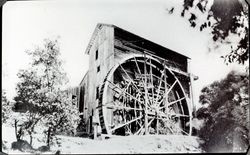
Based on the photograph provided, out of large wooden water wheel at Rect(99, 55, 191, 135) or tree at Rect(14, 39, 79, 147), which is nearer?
tree at Rect(14, 39, 79, 147)

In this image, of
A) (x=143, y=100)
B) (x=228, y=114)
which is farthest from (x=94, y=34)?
(x=228, y=114)

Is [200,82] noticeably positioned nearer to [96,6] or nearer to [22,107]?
[96,6]

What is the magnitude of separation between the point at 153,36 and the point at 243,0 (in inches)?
31.0

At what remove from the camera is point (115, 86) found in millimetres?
2707

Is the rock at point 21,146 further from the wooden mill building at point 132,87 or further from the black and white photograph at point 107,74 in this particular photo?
the wooden mill building at point 132,87

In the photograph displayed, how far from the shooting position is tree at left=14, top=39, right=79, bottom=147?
7.91 feet

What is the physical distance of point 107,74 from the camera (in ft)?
8.87

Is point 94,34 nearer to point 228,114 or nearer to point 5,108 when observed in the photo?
point 5,108

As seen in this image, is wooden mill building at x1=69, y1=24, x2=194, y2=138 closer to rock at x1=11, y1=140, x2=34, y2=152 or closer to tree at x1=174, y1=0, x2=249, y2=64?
tree at x1=174, y1=0, x2=249, y2=64

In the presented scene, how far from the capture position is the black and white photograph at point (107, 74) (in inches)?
94.4

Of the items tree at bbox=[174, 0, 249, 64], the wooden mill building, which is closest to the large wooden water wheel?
the wooden mill building

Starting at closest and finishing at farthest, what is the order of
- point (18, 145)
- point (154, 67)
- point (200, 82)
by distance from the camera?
point (18, 145) → point (200, 82) → point (154, 67)

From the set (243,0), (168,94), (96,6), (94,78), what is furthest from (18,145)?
(243,0)

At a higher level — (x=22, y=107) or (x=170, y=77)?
(x=170, y=77)
